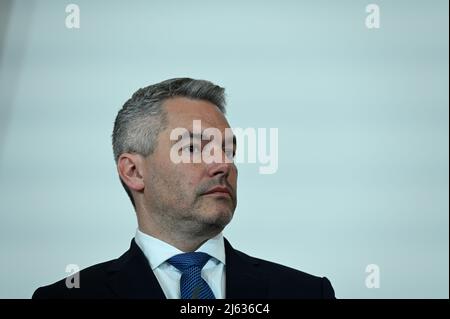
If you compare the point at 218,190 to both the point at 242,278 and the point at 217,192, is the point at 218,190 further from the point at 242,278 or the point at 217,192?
the point at 242,278

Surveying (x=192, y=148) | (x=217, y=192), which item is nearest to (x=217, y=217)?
(x=217, y=192)

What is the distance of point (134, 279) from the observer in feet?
5.89

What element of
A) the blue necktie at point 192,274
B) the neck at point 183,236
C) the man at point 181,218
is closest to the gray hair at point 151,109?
the man at point 181,218

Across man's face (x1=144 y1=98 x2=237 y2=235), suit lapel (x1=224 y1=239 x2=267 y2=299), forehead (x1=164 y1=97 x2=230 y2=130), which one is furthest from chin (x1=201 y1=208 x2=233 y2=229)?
forehead (x1=164 y1=97 x2=230 y2=130)

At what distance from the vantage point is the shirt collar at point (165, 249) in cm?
184

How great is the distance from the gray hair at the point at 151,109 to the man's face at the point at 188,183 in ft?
0.06

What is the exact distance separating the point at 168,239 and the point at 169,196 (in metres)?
0.10

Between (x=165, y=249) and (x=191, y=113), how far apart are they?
0.32 m

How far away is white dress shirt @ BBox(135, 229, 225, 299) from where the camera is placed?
1.81m

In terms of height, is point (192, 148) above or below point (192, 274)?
above

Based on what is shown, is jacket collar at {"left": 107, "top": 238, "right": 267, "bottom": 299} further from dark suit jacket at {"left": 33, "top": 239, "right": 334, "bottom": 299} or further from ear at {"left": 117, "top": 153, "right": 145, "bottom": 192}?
ear at {"left": 117, "top": 153, "right": 145, "bottom": 192}
